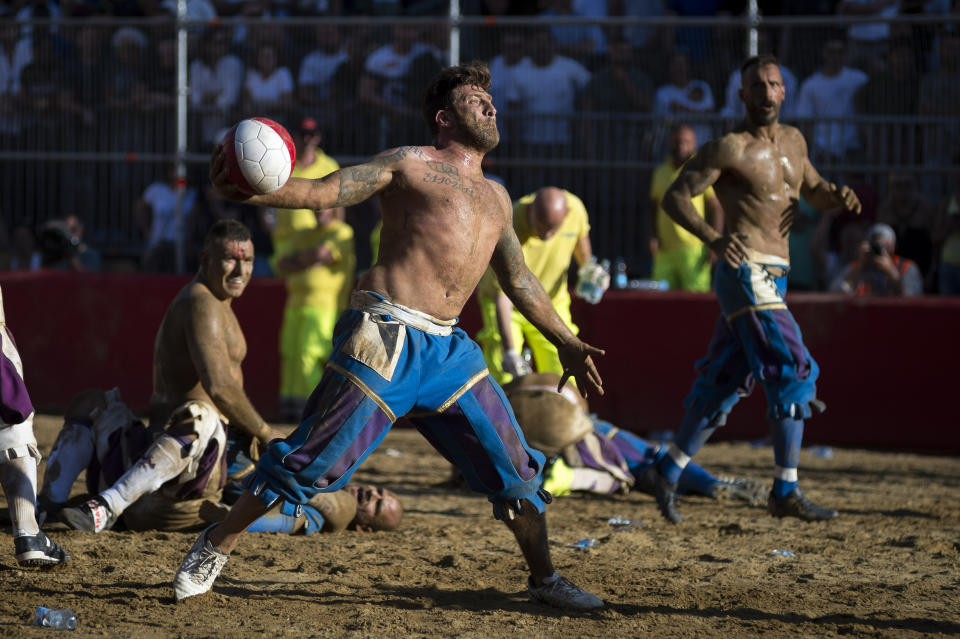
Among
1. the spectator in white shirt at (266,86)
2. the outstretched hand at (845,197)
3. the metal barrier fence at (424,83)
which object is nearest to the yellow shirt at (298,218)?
the metal barrier fence at (424,83)

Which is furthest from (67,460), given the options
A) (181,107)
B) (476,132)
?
(181,107)

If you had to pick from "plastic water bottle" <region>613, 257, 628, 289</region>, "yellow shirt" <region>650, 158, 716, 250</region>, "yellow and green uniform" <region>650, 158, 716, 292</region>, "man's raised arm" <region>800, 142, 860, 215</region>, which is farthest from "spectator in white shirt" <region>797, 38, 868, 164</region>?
"man's raised arm" <region>800, 142, 860, 215</region>

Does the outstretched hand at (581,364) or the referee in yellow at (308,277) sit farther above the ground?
the outstretched hand at (581,364)

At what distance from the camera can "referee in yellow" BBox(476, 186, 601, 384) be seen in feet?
25.2

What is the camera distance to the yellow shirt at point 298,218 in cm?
1043

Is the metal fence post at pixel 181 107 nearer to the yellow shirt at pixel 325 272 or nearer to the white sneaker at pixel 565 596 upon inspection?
the yellow shirt at pixel 325 272

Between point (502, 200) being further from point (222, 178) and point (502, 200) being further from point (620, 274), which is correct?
point (620, 274)

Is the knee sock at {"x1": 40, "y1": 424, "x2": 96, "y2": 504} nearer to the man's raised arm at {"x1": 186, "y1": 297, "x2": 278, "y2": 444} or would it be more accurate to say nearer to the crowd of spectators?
the man's raised arm at {"x1": 186, "y1": 297, "x2": 278, "y2": 444}

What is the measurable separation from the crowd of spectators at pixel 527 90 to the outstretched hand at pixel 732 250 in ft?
13.1

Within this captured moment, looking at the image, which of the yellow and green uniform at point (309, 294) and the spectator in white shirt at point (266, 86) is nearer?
the yellow and green uniform at point (309, 294)

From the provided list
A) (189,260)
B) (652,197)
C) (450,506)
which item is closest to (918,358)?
(652,197)

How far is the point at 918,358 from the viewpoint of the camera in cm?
1005

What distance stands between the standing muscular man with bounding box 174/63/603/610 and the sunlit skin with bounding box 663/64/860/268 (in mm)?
2043

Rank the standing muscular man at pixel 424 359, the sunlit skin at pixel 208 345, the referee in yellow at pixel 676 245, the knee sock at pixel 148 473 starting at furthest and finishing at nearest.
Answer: the referee in yellow at pixel 676 245
the sunlit skin at pixel 208 345
the knee sock at pixel 148 473
the standing muscular man at pixel 424 359
